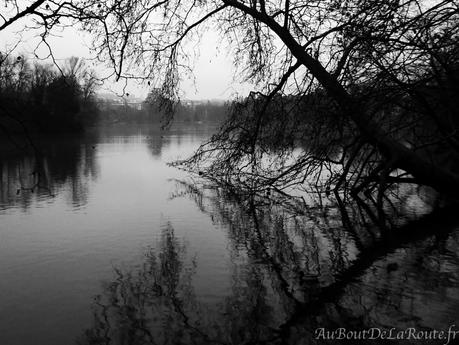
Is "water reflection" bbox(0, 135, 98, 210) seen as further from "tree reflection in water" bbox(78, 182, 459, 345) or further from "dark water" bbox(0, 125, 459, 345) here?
"tree reflection in water" bbox(78, 182, 459, 345)

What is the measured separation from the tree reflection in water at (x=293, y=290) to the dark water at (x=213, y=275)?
A: 0.7 inches

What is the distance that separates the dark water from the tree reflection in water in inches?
0.7

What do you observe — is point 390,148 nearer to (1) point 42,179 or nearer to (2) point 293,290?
(2) point 293,290

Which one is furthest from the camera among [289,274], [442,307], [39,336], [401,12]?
[401,12]

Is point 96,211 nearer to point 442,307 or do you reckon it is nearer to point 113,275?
point 113,275

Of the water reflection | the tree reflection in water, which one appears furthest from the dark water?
the water reflection

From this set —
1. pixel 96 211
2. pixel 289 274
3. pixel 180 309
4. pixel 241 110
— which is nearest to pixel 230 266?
pixel 289 274

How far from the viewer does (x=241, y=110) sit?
1347 centimetres

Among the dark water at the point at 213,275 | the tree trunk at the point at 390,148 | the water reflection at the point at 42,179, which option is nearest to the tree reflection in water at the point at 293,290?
the dark water at the point at 213,275

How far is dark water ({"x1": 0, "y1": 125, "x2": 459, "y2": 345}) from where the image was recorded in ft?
15.2

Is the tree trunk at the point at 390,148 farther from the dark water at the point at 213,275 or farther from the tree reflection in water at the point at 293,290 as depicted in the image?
the tree reflection in water at the point at 293,290

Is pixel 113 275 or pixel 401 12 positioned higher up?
→ pixel 401 12

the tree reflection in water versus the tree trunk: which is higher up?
the tree trunk

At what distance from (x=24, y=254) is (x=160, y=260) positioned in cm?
220
